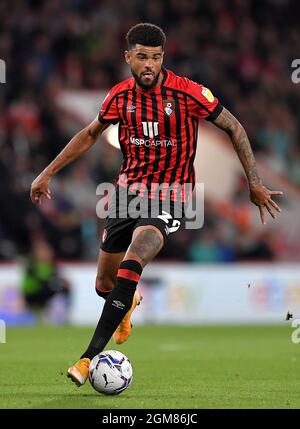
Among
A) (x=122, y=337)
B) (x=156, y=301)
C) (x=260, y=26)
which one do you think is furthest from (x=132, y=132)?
(x=260, y=26)

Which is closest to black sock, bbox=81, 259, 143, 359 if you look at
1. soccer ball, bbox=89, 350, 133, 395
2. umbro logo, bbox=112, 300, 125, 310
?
umbro logo, bbox=112, 300, 125, 310

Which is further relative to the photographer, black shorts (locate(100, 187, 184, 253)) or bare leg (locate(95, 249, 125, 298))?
bare leg (locate(95, 249, 125, 298))

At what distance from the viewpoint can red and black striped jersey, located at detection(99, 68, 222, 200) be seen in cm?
777

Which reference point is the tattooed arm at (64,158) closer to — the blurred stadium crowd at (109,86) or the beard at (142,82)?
the beard at (142,82)

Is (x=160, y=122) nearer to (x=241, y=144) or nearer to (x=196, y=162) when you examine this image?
(x=241, y=144)

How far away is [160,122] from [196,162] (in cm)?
1062

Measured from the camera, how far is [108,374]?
6938mm

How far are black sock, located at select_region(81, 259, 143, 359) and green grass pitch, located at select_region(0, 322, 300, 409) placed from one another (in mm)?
362

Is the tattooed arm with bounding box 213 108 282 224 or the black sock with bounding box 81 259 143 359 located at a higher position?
the tattooed arm with bounding box 213 108 282 224

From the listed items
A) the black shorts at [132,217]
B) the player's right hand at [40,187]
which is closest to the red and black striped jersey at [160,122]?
the black shorts at [132,217]

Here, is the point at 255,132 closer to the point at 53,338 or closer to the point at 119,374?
the point at 53,338

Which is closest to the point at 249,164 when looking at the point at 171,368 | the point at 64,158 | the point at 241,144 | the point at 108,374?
the point at 241,144

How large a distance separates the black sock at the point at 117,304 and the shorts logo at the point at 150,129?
106cm

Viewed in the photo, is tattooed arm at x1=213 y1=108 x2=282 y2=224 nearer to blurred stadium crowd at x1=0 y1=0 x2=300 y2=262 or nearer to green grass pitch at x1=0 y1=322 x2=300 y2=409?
green grass pitch at x1=0 y1=322 x2=300 y2=409
